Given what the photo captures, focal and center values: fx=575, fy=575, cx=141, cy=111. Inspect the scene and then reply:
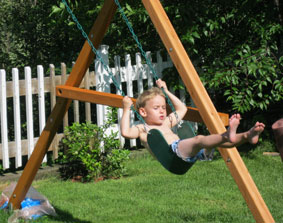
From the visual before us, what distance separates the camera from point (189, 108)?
4195 mm

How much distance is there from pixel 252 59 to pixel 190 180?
→ 1782 mm

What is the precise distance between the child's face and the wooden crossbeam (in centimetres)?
13

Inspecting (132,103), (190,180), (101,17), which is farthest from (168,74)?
(132,103)

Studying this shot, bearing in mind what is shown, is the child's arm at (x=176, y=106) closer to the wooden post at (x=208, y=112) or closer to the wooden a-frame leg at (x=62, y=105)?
the wooden post at (x=208, y=112)

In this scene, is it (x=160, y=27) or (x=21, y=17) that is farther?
(x=21, y=17)

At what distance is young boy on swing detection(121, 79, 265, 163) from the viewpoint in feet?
11.1

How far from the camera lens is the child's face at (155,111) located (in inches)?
166

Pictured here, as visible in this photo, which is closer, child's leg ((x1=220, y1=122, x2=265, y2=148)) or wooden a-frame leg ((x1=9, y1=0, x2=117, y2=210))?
child's leg ((x1=220, y1=122, x2=265, y2=148))

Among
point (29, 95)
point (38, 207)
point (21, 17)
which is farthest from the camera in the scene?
point (21, 17)

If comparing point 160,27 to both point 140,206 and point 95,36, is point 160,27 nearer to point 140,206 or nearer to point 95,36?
point 95,36

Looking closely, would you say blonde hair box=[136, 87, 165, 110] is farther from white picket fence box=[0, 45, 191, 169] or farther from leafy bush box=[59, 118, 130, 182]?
white picket fence box=[0, 45, 191, 169]

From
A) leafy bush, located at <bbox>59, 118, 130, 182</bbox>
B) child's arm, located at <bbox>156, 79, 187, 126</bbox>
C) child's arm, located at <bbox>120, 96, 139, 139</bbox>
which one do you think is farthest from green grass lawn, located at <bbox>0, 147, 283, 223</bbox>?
child's arm, located at <bbox>120, 96, 139, 139</bbox>

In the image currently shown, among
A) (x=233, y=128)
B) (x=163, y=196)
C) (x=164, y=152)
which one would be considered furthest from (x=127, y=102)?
(x=163, y=196)

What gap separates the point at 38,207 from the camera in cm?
531
